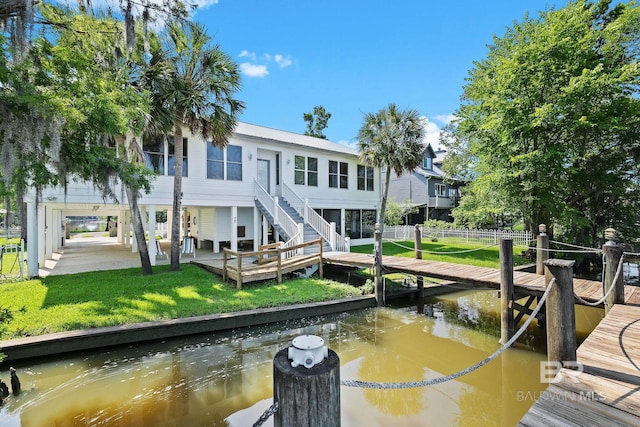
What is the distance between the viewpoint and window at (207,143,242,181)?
13289mm

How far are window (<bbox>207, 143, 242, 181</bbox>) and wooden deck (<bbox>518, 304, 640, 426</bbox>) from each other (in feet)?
41.6

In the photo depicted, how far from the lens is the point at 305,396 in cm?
128

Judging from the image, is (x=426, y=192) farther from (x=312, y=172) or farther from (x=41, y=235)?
(x=41, y=235)

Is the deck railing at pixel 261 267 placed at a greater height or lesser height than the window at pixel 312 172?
lesser

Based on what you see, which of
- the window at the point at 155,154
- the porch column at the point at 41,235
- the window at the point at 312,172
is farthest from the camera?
the window at the point at 312,172

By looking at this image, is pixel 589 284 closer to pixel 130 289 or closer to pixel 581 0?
pixel 130 289

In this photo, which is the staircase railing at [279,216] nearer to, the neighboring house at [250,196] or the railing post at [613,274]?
the neighboring house at [250,196]

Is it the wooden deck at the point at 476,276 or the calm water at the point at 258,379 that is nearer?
the calm water at the point at 258,379

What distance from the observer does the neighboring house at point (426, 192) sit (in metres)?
28.0

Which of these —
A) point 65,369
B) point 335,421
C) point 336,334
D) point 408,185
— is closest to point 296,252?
point 336,334

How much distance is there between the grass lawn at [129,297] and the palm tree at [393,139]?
26.8 ft

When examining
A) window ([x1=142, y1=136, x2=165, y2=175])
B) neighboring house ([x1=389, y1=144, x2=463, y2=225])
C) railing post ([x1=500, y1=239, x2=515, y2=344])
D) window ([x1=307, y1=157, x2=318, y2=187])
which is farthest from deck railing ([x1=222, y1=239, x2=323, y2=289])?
neighboring house ([x1=389, y1=144, x2=463, y2=225])

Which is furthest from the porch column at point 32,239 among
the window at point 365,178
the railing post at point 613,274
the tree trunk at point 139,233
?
the window at point 365,178

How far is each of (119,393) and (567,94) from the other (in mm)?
15497
